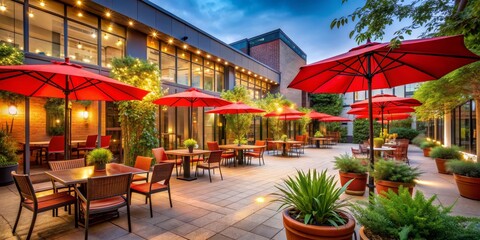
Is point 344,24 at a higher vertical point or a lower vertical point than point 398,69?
higher

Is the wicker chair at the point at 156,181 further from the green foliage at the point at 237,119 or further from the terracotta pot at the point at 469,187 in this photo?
the green foliage at the point at 237,119

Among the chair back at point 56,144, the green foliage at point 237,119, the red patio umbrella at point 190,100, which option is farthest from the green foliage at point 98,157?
the green foliage at point 237,119

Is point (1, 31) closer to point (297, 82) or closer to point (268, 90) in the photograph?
point (297, 82)

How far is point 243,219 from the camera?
4.14m

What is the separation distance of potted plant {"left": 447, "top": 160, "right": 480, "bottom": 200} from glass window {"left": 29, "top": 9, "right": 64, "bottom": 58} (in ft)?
39.2

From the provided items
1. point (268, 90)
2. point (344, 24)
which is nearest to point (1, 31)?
point (344, 24)

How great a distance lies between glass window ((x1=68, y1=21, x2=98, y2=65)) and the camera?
8102 millimetres

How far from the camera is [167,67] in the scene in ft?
35.9

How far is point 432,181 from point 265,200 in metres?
5.45

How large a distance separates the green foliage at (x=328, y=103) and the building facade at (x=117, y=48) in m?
14.4

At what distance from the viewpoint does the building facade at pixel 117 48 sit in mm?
7430

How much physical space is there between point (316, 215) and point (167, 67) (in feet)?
32.8

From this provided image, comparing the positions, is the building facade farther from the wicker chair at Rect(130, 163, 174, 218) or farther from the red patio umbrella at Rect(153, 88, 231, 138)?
the wicker chair at Rect(130, 163, 174, 218)

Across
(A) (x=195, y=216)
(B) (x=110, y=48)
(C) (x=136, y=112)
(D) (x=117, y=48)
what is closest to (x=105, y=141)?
(C) (x=136, y=112)
